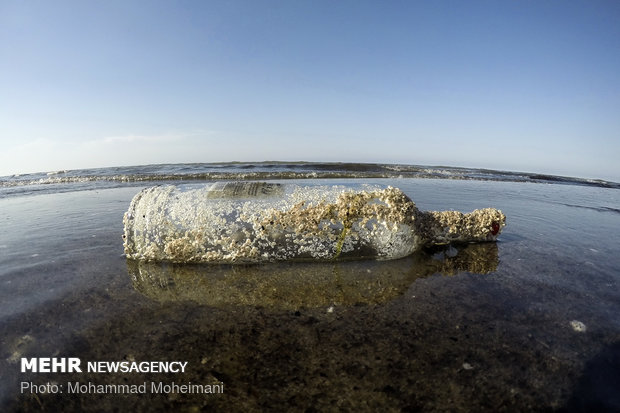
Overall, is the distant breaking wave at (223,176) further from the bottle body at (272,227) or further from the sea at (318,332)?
the sea at (318,332)

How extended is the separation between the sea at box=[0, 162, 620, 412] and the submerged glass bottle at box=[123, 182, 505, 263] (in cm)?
13

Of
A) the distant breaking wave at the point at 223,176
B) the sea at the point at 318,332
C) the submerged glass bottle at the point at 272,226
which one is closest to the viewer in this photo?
the sea at the point at 318,332

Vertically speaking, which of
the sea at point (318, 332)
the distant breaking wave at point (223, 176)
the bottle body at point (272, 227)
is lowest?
the sea at point (318, 332)

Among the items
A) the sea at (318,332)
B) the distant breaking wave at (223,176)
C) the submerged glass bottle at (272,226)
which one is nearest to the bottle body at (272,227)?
the submerged glass bottle at (272,226)

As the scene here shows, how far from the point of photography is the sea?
107 centimetres

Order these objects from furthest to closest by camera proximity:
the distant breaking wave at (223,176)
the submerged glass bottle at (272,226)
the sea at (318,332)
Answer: the distant breaking wave at (223,176) < the submerged glass bottle at (272,226) < the sea at (318,332)

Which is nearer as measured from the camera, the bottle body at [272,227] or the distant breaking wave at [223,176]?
the bottle body at [272,227]

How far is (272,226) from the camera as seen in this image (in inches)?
88.5

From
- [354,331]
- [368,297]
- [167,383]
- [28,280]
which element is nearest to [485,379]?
[354,331]

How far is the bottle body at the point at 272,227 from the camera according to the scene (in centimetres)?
225

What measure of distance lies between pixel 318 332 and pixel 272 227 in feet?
3.23

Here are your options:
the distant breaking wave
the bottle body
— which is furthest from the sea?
the distant breaking wave

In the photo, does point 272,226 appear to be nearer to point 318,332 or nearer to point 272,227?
point 272,227

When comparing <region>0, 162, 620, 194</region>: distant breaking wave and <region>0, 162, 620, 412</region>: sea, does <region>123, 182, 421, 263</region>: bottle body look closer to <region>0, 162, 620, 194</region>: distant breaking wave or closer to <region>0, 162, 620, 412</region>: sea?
<region>0, 162, 620, 412</region>: sea
